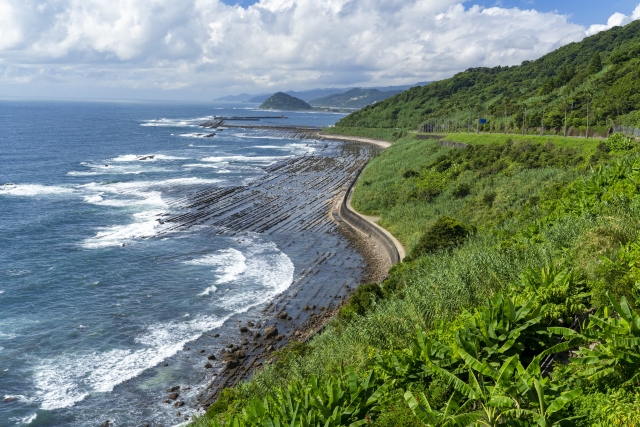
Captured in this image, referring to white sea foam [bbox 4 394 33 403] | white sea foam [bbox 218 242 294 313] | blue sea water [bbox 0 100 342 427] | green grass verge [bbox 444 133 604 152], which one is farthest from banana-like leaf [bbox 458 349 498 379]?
green grass verge [bbox 444 133 604 152]

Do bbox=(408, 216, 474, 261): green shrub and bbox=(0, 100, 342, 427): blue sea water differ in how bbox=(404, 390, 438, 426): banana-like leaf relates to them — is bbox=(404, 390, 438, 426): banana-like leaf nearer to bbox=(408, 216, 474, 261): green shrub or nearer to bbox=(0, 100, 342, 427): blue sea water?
bbox=(0, 100, 342, 427): blue sea water

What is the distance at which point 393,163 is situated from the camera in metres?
65.9

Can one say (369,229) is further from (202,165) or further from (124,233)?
(202,165)

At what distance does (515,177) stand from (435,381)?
3296cm

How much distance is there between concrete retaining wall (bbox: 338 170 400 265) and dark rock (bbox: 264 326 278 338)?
10.4 metres

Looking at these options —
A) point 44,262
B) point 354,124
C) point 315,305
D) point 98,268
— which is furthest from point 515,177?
point 354,124

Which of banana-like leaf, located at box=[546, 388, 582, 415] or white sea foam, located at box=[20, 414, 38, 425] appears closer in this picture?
banana-like leaf, located at box=[546, 388, 582, 415]

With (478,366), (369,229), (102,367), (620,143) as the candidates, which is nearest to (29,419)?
(102,367)

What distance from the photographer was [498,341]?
9609mm

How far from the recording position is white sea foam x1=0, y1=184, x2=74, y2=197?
57.3m

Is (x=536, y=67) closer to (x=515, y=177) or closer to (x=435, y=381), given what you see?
(x=515, y=177)

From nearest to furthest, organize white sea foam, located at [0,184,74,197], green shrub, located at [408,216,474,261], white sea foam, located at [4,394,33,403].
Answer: white sea foam, located at [4,394,33,403]
green shrub, located at [408,216,474,261]
white sea foam, located at [0,184,74,197]

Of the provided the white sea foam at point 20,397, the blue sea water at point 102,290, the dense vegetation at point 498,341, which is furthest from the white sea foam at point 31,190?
the dense vegetation at point 498,341

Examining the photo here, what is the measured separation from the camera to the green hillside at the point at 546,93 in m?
57.4
